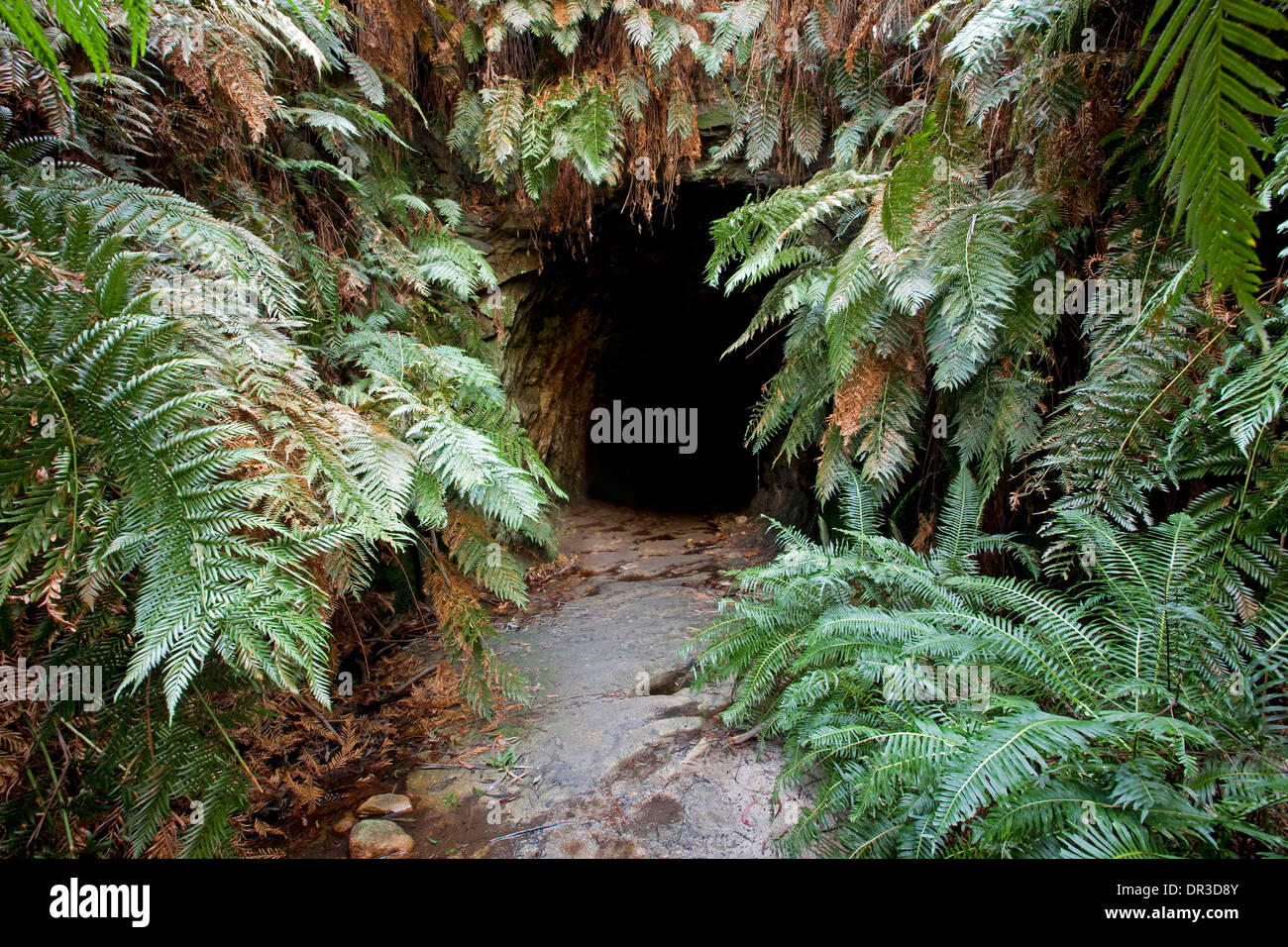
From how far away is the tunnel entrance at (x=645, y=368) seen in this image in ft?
19.8

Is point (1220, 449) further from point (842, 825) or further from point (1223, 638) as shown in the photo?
point (842, 825)

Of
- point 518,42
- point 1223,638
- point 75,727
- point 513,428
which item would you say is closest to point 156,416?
point 75,727

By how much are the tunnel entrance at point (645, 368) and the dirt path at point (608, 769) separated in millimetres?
1976

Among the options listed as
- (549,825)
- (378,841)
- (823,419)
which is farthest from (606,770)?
(823,419)

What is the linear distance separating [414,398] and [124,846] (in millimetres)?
1558

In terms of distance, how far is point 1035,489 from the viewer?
2.27m

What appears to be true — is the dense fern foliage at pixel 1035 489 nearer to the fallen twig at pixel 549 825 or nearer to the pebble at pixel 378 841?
the fallen twig at pixel 549 825

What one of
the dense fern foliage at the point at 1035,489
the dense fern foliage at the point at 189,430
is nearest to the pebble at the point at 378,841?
the dense fern foliage at the point at 189,430

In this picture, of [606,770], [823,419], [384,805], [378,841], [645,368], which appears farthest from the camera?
[645,368]

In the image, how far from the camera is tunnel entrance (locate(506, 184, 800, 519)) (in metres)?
6.03

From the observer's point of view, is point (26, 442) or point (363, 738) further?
point (363, 738)

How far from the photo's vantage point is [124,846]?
5.03 feet

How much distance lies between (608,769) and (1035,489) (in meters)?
1.97

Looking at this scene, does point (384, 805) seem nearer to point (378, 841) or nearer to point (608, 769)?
point (378, 841)
